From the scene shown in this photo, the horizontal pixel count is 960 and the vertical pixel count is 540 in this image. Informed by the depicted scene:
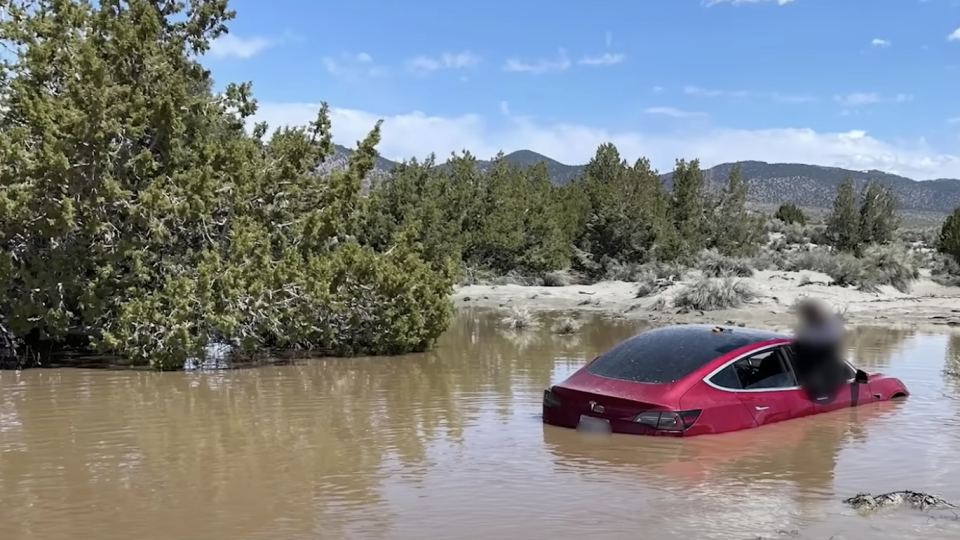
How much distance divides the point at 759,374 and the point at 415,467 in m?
4.01

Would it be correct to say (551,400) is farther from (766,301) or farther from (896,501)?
(766,301)

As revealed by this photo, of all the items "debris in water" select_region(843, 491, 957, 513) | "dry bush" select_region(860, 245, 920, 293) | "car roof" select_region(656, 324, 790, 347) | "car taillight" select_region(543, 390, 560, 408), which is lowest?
"debris in water" select_region(843, 491, 957, 513)

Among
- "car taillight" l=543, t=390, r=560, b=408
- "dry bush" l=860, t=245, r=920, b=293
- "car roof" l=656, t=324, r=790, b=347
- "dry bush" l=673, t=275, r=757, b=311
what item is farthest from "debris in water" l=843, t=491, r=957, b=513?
"dry bush" l=860, t=245, r=920, b=293

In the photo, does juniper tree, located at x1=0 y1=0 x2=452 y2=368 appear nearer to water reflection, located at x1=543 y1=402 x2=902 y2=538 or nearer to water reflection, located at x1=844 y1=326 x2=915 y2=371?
water reflection, located at x1=543 y1=402 x2=902 y2=538

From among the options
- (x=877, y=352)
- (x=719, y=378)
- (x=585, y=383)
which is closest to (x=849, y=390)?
(x=719, y=378)

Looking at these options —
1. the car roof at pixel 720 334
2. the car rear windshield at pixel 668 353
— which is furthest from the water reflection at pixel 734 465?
the car roof at pixel 720 334

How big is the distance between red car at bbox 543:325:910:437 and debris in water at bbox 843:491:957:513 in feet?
7.18

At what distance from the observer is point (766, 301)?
26.8 meters

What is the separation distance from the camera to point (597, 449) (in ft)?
29.9

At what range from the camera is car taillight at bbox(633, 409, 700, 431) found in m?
9.28

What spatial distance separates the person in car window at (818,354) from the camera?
34.8 feet

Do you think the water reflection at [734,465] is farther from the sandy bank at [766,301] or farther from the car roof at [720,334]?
the sandy bank at [766,301]

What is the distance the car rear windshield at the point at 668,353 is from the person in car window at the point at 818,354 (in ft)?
1.40

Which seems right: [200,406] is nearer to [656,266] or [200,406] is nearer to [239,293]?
[239,293]
